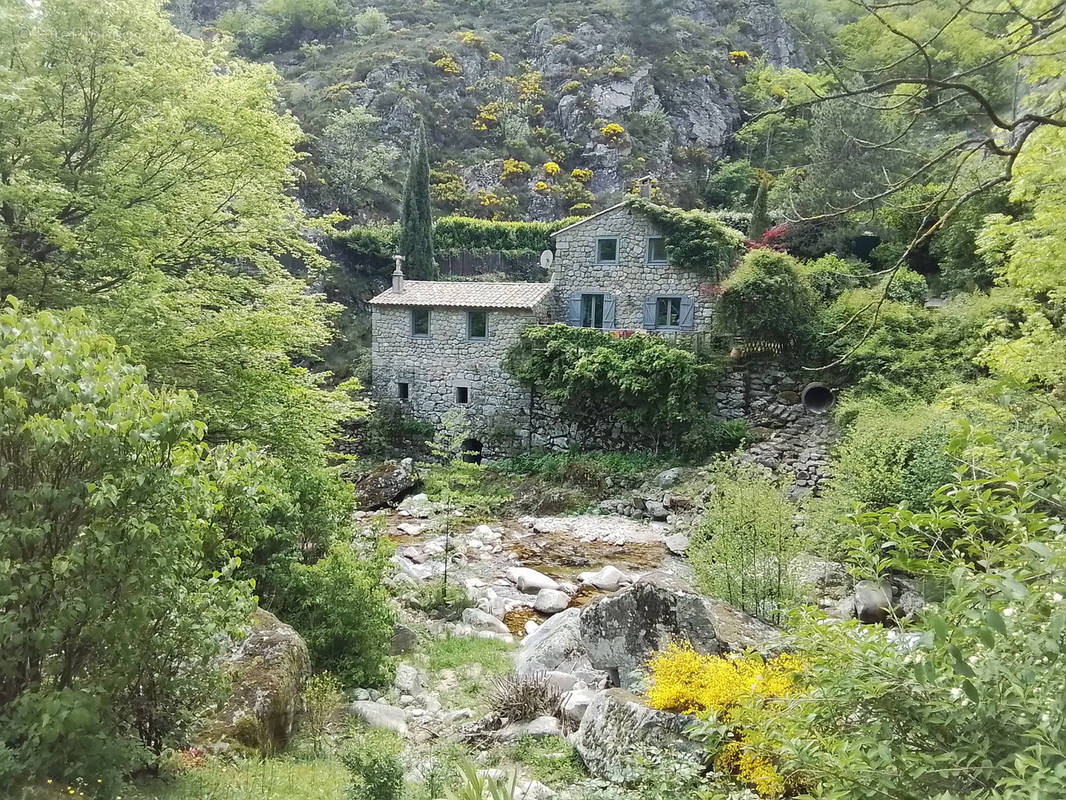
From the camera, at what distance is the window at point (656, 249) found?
21672 mm

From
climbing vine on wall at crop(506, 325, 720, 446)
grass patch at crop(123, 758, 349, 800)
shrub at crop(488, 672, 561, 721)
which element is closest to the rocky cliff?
climbing vine on wall at crop(506, 325, 720, 446)

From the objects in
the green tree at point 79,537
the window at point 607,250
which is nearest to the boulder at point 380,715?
the green tree at point 79,537

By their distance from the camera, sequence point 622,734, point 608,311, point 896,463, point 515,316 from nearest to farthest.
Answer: point 622,734
point 896,463
point 515,316
point 608,311

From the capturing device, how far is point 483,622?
36.7 feet

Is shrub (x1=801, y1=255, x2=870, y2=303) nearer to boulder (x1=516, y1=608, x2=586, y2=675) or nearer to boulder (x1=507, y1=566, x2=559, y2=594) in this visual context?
boulder (x1=507, y1=566, x2=559, y2=594)

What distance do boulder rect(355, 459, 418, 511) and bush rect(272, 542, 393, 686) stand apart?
11.1 m

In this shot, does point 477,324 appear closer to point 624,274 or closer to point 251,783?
point 624,274

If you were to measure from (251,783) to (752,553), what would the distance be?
22.6ft

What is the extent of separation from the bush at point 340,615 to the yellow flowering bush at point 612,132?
1485 inches

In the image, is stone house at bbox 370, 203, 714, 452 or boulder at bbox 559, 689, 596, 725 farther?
stone house at bbox 370, 203, 714, 452

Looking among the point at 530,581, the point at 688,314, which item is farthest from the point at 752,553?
the point at 688,314

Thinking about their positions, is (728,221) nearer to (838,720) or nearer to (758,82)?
(758,82)

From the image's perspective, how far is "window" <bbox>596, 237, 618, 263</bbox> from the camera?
872 inches

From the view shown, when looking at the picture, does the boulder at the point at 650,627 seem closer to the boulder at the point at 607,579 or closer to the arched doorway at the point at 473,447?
the boulder at the point at 607,579
